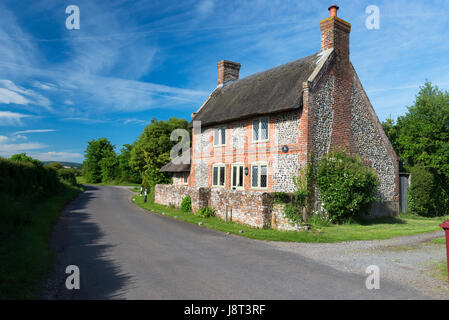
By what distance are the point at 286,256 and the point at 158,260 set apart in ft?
12.1

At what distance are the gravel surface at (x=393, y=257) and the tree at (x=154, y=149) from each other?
31.6m

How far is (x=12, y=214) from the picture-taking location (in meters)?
11.9

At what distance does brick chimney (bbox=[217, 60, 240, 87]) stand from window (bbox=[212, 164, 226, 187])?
8.53 m

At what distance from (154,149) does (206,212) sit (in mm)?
26960

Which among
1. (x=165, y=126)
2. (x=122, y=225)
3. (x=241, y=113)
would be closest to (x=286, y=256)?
(x=122, y=225)

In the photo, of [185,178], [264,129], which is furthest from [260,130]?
[185,178]

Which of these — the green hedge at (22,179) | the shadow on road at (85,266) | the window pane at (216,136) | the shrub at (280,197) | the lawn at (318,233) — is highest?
the window pane at (216,136)

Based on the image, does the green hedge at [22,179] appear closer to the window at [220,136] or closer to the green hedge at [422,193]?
the window at [220,136]

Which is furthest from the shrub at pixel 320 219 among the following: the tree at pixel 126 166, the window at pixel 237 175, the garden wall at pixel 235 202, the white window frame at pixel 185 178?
the tree at pixel 126 166

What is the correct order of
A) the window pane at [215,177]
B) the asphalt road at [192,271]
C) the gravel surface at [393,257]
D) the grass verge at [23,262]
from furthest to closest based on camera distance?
the window pane at [215,177], the gravel surface at [393,257], the asphalt road at [192,271], the grass verge at [23,262]

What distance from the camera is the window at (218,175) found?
2163 cm

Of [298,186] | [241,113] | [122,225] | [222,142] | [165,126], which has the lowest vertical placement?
[122,225]

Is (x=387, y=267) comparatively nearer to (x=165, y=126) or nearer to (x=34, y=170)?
(x=34, y=170)

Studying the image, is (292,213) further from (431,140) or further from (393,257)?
(431,140)
